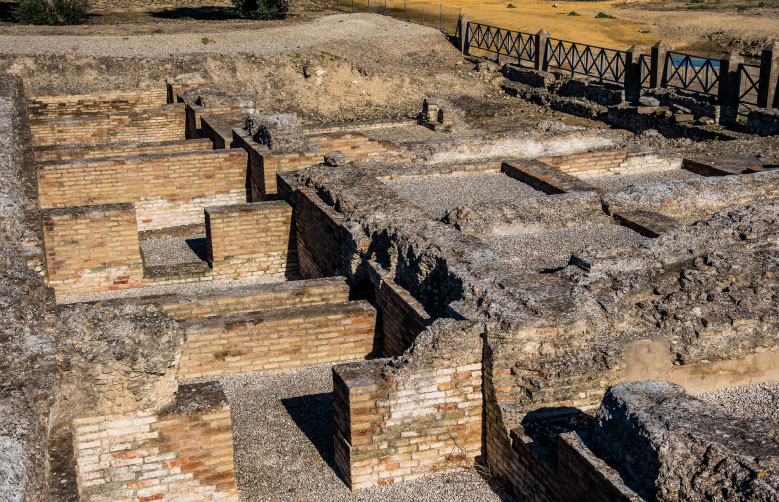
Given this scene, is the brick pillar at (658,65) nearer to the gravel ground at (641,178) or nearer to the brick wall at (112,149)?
the gravel ground at (641,178)

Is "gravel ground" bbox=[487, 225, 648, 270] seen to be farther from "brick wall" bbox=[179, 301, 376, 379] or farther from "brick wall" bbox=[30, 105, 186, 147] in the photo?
"brick wall" bbox=[30, 105, 186, 147]

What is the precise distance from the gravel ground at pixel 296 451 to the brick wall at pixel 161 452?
488 mm

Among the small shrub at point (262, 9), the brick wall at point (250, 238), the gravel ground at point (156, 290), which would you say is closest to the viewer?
the gravel ground at point (156, 290)

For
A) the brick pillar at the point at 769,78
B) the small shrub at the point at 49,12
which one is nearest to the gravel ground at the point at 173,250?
the brick pillar at the point at 769,78

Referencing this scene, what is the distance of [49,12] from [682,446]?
30234mm

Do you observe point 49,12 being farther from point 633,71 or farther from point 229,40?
point 633,71

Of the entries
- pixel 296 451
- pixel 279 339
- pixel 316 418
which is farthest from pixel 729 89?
pixel 296 451

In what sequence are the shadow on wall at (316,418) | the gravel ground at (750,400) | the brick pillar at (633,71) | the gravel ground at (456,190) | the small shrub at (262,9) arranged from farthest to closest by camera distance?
the small shrub at (262,9) → the brick pillar at (633,71) → the gravel ground at (456,190) → the shadow on wall at (316,418) → the gravel ground at (750,400)

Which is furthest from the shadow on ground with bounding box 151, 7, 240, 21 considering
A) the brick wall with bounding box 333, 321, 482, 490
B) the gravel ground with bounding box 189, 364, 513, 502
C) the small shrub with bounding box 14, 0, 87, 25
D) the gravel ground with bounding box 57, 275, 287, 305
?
the brick wall with bounding box 333, 321, 482, 490

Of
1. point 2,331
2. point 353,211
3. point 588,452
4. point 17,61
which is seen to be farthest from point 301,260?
point 17,61

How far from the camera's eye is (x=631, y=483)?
17.0 feet

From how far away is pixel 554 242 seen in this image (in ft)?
30.4

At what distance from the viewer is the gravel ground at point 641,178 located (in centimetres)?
1241

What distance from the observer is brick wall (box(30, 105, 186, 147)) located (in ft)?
55.1
